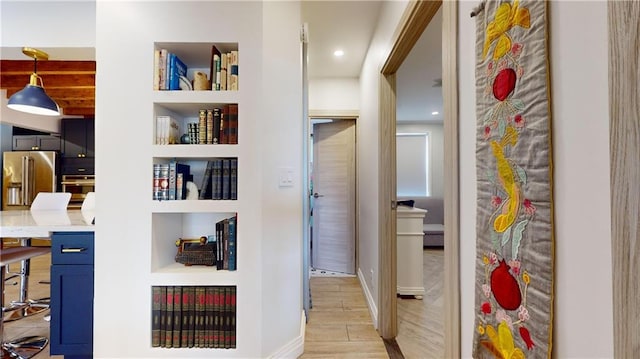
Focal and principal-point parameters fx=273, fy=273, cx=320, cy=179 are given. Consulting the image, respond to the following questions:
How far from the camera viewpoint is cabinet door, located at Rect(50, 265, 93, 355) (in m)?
1.71

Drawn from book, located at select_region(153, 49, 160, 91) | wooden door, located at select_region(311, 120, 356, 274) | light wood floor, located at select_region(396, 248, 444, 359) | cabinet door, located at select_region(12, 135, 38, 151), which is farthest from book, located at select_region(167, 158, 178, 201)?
cabinet door, located at select_region(12, 135, 38, 151)

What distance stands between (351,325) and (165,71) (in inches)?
94.5

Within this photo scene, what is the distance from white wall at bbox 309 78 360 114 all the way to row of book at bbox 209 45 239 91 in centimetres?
202

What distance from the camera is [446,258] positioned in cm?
110

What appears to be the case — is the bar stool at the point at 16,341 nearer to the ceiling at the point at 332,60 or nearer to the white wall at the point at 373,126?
the ceiling at the point at 332,60

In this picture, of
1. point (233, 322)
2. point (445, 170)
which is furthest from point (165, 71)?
point (445, 170)

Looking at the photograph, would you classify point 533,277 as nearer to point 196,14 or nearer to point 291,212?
point 291,212

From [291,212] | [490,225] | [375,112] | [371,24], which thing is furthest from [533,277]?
[371,24]

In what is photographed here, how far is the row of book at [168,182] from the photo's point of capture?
5.63ft

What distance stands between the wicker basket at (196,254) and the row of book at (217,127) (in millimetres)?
695

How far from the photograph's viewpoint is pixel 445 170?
113cm

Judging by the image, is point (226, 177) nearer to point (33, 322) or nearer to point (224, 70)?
point (224, 70)

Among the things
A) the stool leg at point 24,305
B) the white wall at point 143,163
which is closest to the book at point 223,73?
the white wall at point 143,163

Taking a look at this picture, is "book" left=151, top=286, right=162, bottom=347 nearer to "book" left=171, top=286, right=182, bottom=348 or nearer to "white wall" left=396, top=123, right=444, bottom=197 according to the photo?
"book" left=171, top=286, right=182, bottom=348
